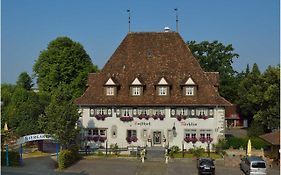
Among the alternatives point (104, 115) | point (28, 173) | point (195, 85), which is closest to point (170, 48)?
point (195, 85)

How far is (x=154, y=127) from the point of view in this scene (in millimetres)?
45375

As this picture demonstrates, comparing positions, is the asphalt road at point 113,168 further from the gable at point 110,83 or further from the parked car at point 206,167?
the gable at point 110,83

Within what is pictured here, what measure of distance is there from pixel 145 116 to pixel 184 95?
4.37 metres

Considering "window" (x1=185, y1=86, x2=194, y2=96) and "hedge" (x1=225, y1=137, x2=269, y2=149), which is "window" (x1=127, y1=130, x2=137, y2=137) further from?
"hedge" (x1=225, y1=137, x2=269, y2=149)

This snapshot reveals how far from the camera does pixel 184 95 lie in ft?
148

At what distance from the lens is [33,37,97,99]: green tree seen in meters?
63.8

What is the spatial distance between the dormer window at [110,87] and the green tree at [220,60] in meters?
28.9

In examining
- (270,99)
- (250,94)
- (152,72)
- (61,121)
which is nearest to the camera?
(61,121)

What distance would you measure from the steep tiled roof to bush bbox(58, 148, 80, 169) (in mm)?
7849

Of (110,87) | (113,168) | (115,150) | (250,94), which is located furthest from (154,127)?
(250,94)

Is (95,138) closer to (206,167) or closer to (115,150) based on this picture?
(115,150)

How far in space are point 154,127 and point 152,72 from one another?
5778 mm

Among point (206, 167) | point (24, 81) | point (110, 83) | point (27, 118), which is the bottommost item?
point (206, 167)

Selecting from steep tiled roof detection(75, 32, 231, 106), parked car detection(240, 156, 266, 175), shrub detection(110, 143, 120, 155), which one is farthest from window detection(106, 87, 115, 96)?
parked car detection(240, 156, 266, 175)
